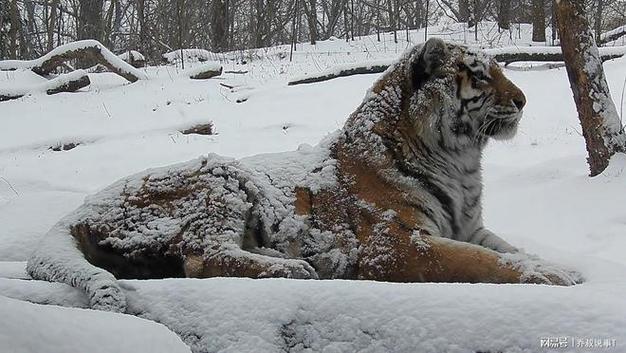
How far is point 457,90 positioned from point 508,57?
396 inches

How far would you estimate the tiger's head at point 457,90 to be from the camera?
3857 mm

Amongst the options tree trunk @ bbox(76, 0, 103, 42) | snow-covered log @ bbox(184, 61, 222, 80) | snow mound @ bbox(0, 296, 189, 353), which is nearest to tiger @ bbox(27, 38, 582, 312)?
snow mound @ bbox(0, 296, 189, 353)

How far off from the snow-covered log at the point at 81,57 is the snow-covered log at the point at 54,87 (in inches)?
20.6

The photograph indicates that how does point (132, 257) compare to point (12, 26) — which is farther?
point (12, 26)

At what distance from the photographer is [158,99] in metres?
14.8

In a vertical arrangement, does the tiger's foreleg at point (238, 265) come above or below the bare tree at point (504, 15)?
below

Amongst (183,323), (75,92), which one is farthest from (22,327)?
(75,92)

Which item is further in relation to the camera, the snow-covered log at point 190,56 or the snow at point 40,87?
the snow-covered log at point 190,56

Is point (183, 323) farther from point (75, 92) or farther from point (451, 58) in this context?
point (75, 92)

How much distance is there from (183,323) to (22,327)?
0.82 m

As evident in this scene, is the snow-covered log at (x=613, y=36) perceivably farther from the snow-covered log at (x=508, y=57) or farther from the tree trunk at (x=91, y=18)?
the tree trunk at (x=91, y=18)

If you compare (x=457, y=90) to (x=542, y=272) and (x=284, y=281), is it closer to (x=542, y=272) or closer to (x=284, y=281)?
(x=542, y=272)

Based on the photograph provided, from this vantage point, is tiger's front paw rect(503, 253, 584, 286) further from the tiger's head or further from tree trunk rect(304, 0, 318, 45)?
tree trunk rect(304, 0, 318, 45)

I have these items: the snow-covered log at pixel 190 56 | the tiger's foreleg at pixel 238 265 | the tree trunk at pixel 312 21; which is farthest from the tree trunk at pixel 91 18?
the tiger's foreleg at pixel 238 265
